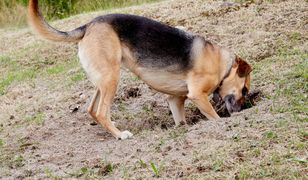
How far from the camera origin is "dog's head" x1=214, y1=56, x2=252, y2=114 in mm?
7523

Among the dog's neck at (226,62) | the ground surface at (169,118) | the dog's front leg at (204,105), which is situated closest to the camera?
the ground surface at (169,118)

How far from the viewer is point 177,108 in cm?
766

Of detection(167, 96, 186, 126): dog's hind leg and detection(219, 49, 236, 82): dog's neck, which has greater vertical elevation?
detection(219, 49, 236, 82): dog's neck

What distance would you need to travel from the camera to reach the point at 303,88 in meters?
7.39

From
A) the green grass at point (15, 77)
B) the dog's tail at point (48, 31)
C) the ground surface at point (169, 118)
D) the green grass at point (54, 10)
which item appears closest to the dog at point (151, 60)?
the dog's tail at point (48, 31)

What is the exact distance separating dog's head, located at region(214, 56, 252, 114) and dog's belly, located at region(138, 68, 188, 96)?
1.66 ft

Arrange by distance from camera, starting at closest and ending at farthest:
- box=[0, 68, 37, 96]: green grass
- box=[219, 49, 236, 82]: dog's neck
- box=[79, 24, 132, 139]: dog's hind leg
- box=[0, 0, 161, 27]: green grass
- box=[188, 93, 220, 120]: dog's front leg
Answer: box=[79, 24, 132, 139]: dog's hind leg
box=[188, 93, 220, 120]: dog's front leg
box=[219, 49, 236, 82]: dog's neck
box=[0, 68, 37, 96]: green grass
box=[0, 0, 161, 27]: green grass

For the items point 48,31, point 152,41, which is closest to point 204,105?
point 152,41

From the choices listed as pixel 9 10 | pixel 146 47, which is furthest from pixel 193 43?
pixel 9 10

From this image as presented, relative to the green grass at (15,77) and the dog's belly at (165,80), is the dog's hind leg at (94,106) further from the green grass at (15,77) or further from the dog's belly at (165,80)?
the green grass at (15,77)

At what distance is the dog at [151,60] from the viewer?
23.5 feet

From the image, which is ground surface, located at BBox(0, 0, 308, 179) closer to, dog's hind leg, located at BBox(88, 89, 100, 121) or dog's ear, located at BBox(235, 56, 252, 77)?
dog's hind leg, located at BBox(88, 89, 100, 121)

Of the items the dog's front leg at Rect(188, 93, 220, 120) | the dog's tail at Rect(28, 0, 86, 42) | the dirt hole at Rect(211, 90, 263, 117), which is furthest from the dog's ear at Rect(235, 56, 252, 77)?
the dog's tail at Rect(28, 0, 86, 42)

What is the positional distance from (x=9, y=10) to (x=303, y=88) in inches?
476
